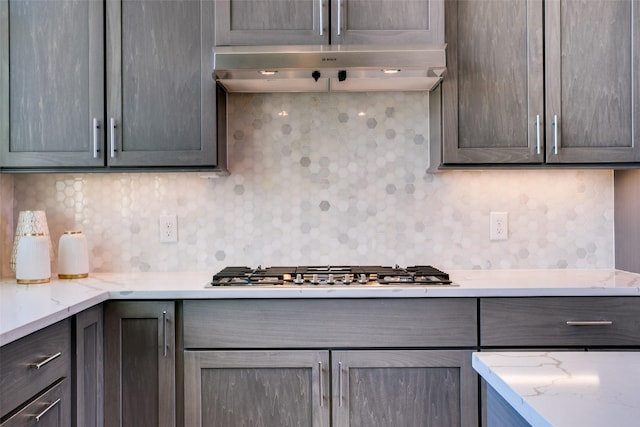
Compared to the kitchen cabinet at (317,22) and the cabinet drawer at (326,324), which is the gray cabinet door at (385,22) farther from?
the cabinet drawer at (326,324)

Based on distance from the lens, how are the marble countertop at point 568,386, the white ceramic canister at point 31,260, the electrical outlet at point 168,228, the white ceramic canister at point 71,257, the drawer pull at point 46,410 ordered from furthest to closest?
the electrical outlet at point 168,228
the white ceramic canister at point 71,257
the white ceramic canister at point 31,260
the drawer pull at point 46,410
the marble countertop at point 568,386

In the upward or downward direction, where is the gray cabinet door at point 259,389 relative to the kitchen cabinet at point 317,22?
downward

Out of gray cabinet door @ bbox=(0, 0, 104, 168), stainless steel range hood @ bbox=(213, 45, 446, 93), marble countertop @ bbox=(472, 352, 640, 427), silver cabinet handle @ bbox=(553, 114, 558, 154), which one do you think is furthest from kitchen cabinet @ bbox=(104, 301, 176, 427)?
silver cabinet handle @ bbox=(553, 114, 558, 154)

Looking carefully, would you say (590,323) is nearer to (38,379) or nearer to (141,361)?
(141,361)

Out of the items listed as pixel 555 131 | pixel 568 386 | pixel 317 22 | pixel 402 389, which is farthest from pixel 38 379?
pixel 555 131

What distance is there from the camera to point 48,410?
1398mm

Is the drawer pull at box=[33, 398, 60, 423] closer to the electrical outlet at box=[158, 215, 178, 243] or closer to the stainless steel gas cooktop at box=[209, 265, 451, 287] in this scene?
the stainless steel gas cooktop at box=[209, 265, 451, 287]

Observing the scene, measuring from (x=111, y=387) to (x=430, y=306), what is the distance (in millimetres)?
1210

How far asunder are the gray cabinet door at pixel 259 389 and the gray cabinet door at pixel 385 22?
127 centimetres

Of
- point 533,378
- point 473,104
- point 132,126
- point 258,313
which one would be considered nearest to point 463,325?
point 258,313

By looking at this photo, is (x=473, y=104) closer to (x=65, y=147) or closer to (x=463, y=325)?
(x=463, y=325)

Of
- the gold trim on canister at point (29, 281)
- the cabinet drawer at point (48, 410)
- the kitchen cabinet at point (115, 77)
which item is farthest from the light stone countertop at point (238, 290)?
A: the kitchen cabinet at point (115, 77)

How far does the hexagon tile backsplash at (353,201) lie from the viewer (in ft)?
7.72

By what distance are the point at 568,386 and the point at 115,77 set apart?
6.45ft
